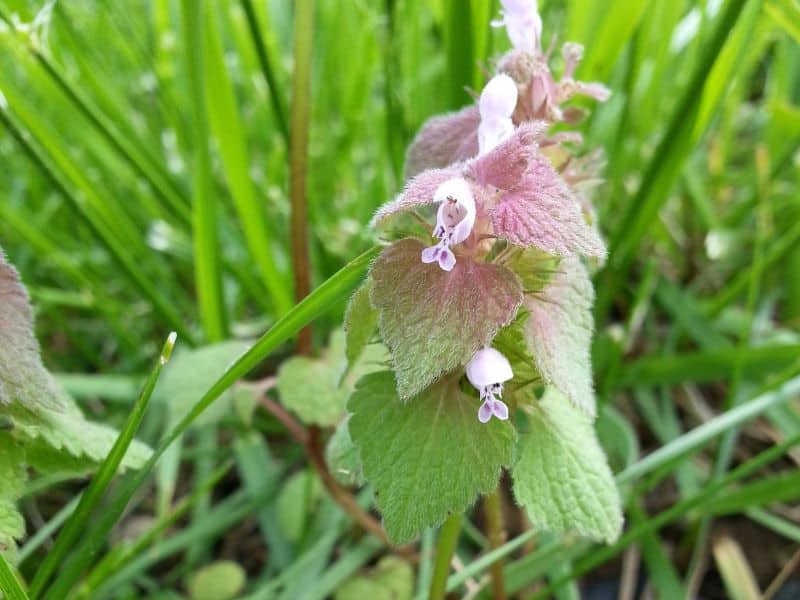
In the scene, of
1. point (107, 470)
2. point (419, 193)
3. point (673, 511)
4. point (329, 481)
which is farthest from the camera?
point (329, 481)

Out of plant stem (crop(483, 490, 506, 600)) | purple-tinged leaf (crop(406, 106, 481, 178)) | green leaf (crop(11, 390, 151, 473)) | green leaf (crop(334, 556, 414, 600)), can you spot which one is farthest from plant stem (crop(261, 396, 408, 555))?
purple-tinged leaf (crop(406, 106, 481, 178))

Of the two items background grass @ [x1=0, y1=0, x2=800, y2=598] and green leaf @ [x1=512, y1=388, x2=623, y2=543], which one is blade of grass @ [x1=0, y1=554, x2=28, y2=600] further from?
green leaf @ [x1=512, y1=388, x2=623, y2=543]

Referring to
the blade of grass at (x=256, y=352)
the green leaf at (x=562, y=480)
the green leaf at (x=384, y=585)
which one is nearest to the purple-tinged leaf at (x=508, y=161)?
the blade of grass at (x=256, y=352)

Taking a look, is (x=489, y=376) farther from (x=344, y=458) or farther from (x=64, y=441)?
(x=64, y=441)

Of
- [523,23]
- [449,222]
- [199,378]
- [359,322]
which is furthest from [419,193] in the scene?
[199,378]

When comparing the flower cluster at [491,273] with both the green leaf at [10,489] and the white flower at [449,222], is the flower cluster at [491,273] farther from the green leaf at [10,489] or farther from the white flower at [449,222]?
the green leaf at [10,489]

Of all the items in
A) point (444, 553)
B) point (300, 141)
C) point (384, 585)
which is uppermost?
point (300, 141)
